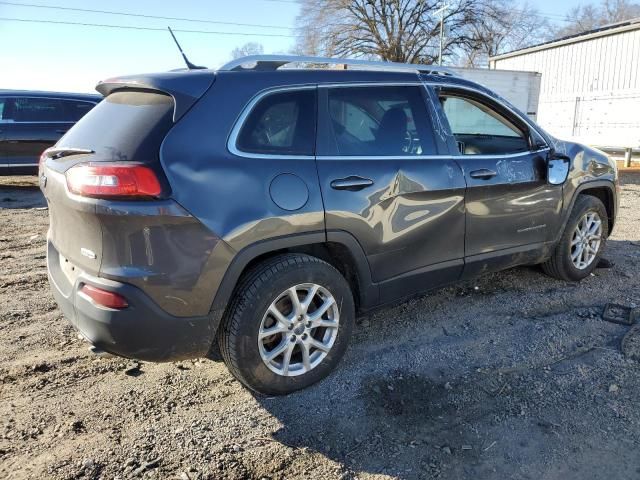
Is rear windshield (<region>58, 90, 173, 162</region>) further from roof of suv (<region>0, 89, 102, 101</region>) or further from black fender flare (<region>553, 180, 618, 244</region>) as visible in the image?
roof of suv (<region>0, 89, 102, 101</region>)

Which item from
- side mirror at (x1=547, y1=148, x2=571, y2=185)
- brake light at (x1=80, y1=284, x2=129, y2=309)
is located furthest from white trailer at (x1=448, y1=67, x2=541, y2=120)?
brake light at (x1=80, y1=284, x2=129, y2=309)

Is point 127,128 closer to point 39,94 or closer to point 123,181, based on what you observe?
point 123,181

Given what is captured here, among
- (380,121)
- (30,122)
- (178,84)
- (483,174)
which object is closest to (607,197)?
(483,174)

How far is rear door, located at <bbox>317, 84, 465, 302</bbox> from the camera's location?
10.1 feet

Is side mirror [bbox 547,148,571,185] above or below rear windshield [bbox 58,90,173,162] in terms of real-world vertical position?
below

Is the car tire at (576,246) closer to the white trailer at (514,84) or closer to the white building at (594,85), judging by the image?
the white trailer at (514,84)

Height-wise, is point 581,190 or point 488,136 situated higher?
point 488,136

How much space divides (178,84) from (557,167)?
3.12 metres

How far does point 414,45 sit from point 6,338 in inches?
1503

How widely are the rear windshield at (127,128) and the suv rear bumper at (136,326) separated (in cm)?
64

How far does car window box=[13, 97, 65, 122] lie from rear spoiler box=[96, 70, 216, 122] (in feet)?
28.6

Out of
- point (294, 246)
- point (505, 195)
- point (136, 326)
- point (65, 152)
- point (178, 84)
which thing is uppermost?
point (178, 84)

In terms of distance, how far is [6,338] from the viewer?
372 centimetres

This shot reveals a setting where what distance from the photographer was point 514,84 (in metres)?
16.5
